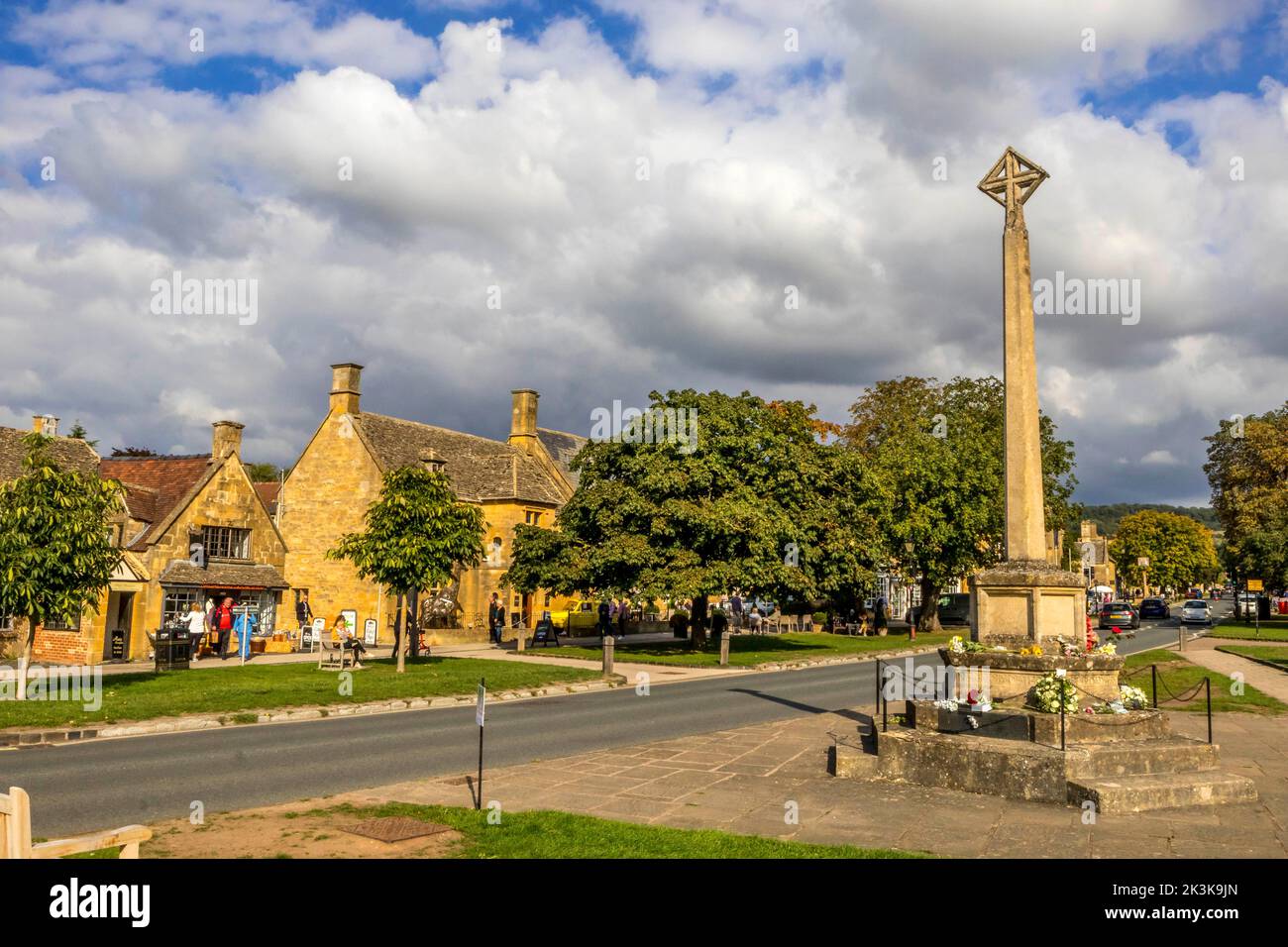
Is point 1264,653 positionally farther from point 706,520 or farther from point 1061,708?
point 1061,708

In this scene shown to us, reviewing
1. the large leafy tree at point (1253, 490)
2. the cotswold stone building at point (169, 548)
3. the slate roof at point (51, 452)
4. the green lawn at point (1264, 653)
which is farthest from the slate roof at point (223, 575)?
the large leafy tree at point (1253, 490)

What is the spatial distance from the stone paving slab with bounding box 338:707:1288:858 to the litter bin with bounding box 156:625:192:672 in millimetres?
16062

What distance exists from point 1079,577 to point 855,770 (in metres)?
3.70

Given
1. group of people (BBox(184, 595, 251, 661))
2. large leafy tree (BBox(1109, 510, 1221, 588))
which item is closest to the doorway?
group of people (BBox(184, 595, 251, 661))

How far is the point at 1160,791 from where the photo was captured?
31.3ft

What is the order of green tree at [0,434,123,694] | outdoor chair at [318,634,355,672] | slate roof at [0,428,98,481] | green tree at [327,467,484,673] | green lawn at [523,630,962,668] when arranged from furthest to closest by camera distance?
green lawn at [523,630,962,668] → slate roof at [0,428,98,481] → green tree at [327,467,484,673] → outdoor chair at [318,634,355,672] → green tree at [0,434,123,694]

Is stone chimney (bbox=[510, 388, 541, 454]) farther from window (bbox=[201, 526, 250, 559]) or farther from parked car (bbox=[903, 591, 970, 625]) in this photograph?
parked car (bbox=[903, 591, 970, 625])

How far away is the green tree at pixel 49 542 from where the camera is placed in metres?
18.2

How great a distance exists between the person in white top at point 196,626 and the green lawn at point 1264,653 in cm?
3205

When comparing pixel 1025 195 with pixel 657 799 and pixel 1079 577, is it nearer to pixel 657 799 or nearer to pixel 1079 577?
pixel 1079 577

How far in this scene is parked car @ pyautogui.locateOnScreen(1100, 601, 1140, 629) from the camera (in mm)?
55656

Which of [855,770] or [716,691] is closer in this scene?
[855,770]

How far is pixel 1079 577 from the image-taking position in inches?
468

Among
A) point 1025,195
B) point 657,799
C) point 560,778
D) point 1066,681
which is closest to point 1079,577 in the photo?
point 1066,681
